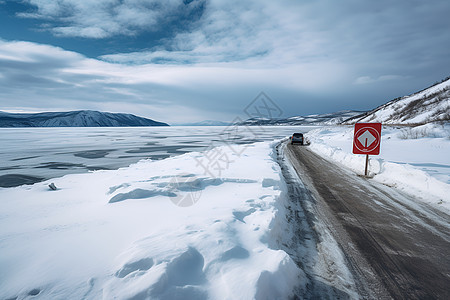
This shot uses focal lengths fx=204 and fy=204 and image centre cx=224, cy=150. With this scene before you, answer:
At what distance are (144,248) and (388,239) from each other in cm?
395

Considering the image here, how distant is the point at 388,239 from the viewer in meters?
3.49

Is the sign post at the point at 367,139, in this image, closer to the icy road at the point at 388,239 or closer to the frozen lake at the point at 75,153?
the icy road at the point at 388,239

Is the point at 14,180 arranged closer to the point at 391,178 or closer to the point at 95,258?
the point at 95,258

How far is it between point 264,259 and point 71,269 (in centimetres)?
229

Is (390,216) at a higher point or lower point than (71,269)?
lower

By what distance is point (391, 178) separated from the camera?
722 cm

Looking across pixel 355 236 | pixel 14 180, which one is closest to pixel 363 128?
pixel 355 236

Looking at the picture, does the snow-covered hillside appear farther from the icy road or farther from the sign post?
the sign post

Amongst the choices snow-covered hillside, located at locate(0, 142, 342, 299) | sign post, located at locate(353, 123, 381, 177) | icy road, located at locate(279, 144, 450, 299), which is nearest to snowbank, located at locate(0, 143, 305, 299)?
snow-covered hillside, located at locate(0, 142, 342, 299)

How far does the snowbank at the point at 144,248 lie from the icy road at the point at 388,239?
3.29 feet

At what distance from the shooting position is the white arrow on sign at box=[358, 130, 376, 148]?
8336mm

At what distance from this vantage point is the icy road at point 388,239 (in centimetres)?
250

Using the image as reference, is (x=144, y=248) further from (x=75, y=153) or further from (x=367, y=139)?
(x=75, y=153)

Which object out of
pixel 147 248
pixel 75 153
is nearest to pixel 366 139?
pixel 147 248
